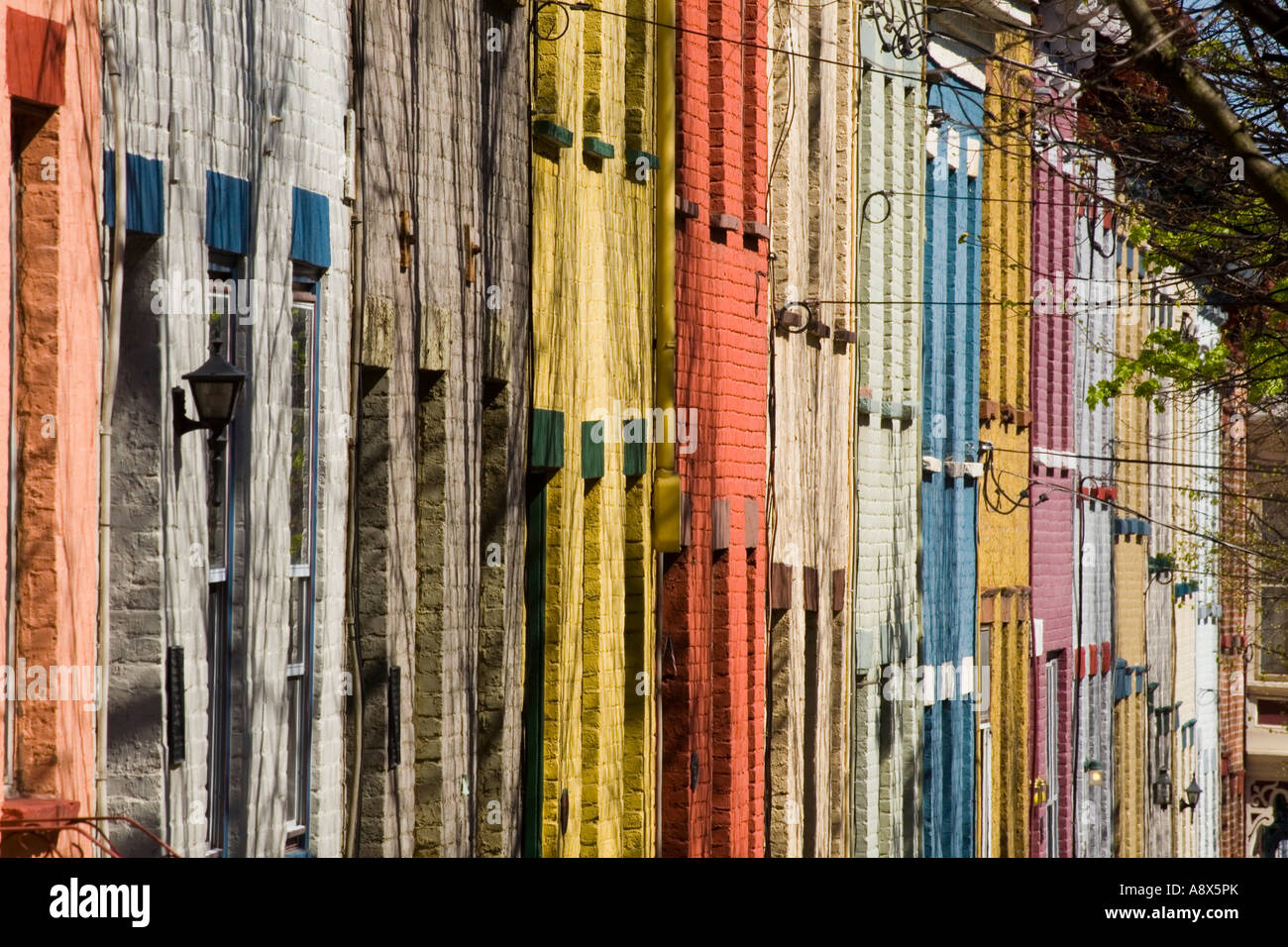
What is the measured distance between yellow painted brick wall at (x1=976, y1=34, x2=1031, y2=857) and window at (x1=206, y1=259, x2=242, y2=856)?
17893mm

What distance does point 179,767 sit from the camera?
9.48m

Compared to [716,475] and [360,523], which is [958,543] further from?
[360,523]

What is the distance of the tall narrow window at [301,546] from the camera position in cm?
1112

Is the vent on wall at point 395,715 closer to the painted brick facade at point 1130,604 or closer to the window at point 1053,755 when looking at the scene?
the window at point 1053,755

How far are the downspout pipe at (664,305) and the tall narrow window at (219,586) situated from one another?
6.96m

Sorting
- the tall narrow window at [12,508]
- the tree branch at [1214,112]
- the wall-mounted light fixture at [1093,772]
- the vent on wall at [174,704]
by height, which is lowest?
the wall-mounted light fixture at [1093,772]

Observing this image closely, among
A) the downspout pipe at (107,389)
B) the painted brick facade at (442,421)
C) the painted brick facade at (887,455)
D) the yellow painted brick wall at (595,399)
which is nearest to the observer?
the downspout pipe at (107,389)

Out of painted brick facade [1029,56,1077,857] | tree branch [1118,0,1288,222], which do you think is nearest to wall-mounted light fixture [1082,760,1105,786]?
painted brick facade [1029,56,1077,857]

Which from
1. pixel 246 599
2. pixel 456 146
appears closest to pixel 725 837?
pixel 456 146

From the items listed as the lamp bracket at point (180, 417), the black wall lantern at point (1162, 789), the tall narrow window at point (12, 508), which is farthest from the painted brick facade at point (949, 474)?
the tall narrow window at point (12, 508)

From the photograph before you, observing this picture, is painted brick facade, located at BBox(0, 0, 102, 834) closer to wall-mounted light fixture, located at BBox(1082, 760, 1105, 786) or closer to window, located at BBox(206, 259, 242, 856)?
window, located at BBox(206, 259, 242, 856)

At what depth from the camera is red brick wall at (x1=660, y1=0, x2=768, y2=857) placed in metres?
17.6

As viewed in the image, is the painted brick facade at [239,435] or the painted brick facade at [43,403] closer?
the painted brick facade at [43,403]

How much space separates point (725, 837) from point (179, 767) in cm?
971
